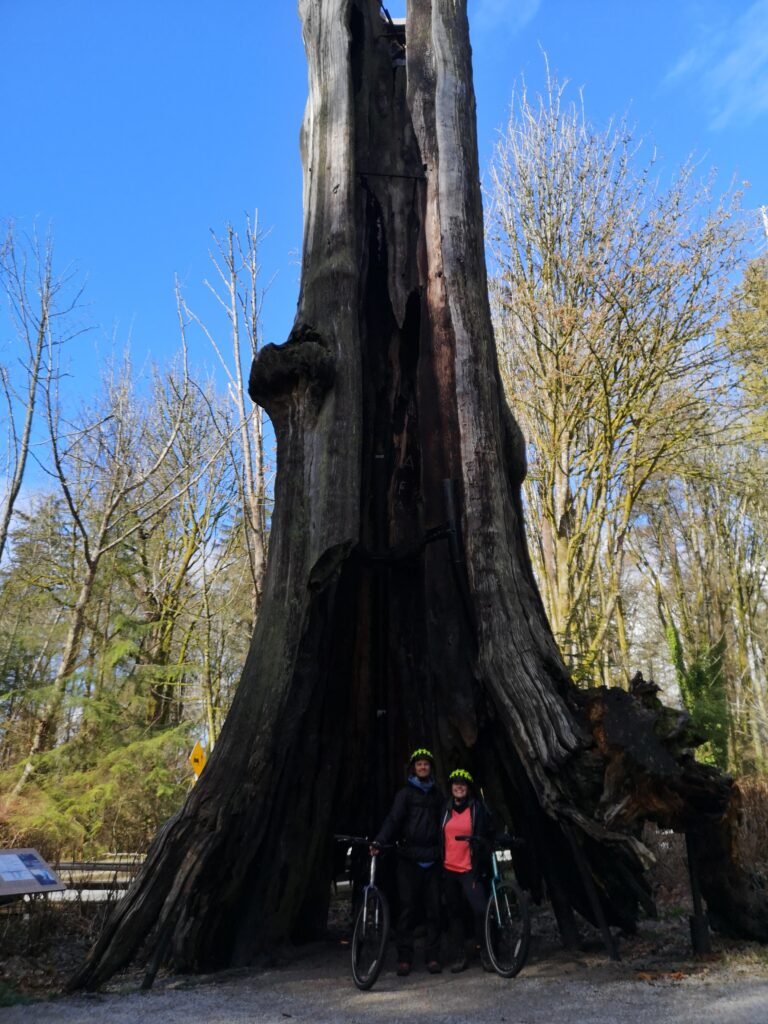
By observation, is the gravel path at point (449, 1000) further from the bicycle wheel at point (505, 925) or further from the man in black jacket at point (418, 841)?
the man in black jacket at point (418, 841)

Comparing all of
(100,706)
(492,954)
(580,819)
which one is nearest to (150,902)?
(492,954)

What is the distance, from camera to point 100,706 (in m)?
11.3

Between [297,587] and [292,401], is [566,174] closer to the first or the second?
[292,401]

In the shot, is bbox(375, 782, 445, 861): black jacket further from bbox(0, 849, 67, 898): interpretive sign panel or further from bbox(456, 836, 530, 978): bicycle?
bbox(0, 849, 67, 898): interpretive sign panel

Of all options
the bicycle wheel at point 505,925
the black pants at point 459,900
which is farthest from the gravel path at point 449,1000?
the black pants at point 459,900

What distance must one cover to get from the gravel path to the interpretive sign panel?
2.50 feet

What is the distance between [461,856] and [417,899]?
497 millimetres

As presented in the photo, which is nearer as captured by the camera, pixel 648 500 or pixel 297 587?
pixel 297 587

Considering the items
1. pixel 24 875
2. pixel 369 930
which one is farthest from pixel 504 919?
pixel 24 875

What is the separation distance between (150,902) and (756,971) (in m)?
3.49

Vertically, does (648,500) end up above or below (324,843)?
above

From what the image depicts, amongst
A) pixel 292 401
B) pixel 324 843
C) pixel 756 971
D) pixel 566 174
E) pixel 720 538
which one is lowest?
pixel 756 971

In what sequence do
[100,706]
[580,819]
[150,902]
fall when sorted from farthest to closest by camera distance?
[100,706] → [150,902] → [580,819]

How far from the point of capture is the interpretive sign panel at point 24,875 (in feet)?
17.0
